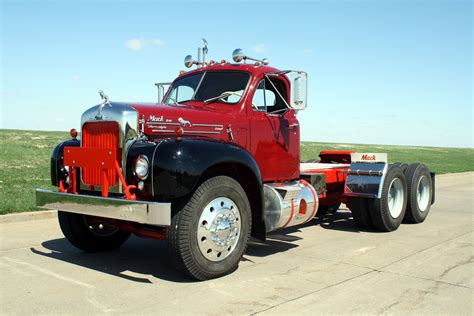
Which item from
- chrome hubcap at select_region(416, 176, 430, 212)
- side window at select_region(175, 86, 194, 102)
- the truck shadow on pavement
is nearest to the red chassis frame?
the truck shadow on pavement

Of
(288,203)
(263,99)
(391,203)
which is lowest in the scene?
(391,203)

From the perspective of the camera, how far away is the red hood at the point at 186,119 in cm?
508

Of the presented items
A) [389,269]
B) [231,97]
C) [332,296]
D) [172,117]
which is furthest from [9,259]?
[389,269]

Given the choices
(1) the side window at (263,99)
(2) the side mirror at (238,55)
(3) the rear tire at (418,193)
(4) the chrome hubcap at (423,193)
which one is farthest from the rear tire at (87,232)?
(4) the chrome hubcap at (423,193)

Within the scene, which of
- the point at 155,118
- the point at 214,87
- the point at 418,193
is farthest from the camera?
the point at 418,193

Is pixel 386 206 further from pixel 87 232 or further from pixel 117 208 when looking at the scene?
A: pixel 117 208

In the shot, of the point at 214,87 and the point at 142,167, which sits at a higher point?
the point at 214,87

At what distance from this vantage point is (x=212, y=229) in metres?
4.72

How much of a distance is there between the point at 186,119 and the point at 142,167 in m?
1.03

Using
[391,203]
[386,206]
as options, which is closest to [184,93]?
[386,206]

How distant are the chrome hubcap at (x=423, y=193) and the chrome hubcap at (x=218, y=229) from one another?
5139 millimetres

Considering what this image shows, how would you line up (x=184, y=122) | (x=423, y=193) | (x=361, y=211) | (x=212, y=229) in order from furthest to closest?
(x=423, y=193) → (x=361, y=211) → (x=184, y=122) → (x=212, y=229)

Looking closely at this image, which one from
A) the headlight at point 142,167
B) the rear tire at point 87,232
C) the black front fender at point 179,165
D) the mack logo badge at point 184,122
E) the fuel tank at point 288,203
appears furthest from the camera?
the rear tire at point 87,232

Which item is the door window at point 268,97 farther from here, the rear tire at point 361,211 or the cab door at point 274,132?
the rear tire at point 361,211
